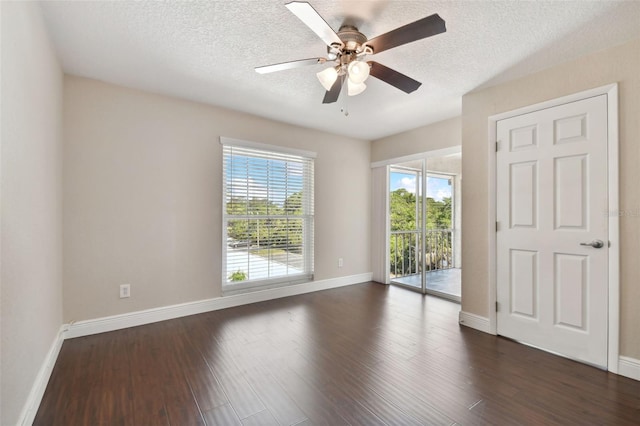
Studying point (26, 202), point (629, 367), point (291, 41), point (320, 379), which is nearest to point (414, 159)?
point (291, 41)

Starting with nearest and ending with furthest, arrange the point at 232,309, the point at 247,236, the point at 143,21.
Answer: the point at 143,21, the point at 232,309, the point at 247,236

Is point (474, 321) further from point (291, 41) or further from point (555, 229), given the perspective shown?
point (291, 41)

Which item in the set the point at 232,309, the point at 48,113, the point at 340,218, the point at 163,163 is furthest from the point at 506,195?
the point at 48,113

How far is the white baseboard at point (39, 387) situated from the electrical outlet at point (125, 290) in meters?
0.57

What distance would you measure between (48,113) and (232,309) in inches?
101

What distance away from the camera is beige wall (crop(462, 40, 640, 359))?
6.77 feet

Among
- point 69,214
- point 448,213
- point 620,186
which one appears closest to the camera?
point 620,186

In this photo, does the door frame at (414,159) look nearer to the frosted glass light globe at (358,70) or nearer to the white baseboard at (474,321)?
the white baseboard at (474,321)

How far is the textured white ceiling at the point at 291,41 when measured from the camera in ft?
Answer: 5.87

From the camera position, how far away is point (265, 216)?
3.86 metres

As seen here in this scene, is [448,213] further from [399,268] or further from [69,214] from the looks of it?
[69,214]

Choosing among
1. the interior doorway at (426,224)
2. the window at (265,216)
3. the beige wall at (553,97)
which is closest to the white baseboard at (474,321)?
the beige wall at (553,97)

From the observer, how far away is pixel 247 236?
372cm

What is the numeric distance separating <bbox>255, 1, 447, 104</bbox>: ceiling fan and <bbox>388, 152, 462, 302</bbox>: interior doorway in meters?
2.34
